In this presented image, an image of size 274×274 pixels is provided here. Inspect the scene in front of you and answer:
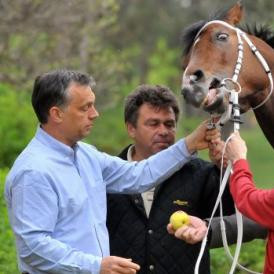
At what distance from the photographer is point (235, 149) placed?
14.8ft

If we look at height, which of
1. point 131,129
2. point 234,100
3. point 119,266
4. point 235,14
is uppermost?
point 235,14

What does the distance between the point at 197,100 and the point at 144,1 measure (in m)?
34.3

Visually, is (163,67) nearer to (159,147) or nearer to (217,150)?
(159,147)

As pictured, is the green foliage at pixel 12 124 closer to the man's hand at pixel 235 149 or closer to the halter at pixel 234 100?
the halter at pixel 234 100

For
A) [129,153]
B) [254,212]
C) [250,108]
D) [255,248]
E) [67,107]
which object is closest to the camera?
[254,212]

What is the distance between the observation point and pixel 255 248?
26.1 feet

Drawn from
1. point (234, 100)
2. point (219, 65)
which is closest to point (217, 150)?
point (234, 100)

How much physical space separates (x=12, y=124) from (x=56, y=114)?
25.2 ft

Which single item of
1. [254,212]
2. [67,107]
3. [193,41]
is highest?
[193,41]

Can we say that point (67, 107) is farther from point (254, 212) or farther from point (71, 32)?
point (71, 32)

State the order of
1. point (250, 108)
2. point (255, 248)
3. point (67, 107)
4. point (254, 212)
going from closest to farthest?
point (254, 212) → point (67, 107) → point (250, 108) → point (255, 248)

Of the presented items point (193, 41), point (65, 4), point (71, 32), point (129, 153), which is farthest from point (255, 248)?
point (71, 32)

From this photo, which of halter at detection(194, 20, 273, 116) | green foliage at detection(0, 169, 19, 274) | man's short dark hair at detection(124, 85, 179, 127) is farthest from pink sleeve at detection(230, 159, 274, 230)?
green foliage at detection(0, 169, 19, 274)

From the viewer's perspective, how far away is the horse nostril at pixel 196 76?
15.6 feet
